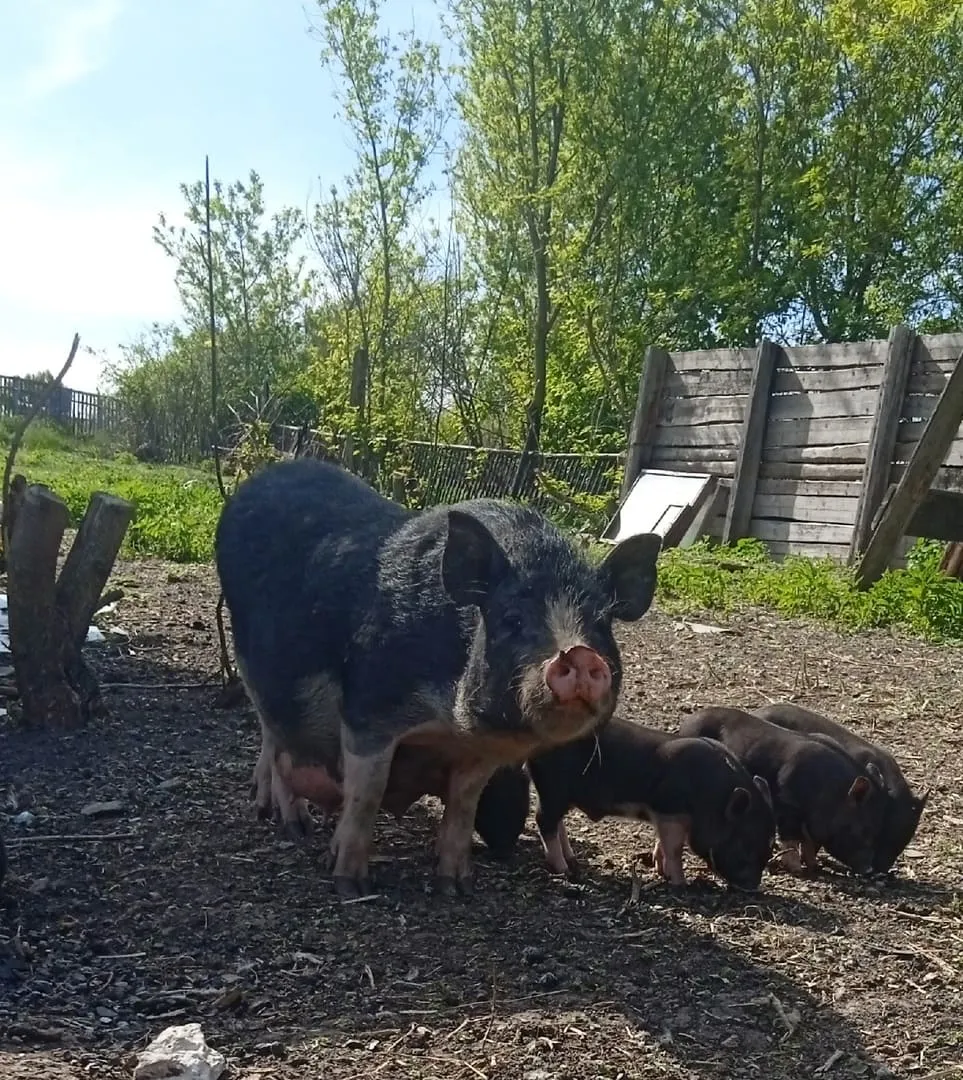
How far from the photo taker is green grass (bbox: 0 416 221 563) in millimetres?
12195

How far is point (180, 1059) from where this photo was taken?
275 centimetres

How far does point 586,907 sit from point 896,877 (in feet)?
3.89

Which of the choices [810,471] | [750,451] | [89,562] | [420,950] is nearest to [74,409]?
[750,451]

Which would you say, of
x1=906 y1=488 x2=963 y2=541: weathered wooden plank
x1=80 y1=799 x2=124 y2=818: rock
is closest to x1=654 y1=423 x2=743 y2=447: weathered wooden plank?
x1=906 y1=488 x2=963 y2=541: weathered wooden plank

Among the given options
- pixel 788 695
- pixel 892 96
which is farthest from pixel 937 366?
pixel 892 96

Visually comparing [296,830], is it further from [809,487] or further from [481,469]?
[481,469]

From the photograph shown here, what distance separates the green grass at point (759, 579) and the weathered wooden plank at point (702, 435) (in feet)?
3.93

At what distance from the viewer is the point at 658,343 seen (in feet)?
74.0

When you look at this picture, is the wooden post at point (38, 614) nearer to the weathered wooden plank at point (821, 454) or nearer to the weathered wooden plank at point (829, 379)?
the weathered wooden plank at point (821, 454)

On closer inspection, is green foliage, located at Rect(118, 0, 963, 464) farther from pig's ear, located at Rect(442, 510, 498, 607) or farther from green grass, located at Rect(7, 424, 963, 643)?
pig's ear, located at Rect(442, 510, 498, 607)

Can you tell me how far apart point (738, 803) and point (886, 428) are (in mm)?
7601

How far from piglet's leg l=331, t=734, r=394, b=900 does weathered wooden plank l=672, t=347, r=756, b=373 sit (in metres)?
9.61

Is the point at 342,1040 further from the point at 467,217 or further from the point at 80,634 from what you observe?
the point at 467,217

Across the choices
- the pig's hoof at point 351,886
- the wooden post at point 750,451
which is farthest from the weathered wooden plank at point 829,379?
the pig's hoof at point 351,886
